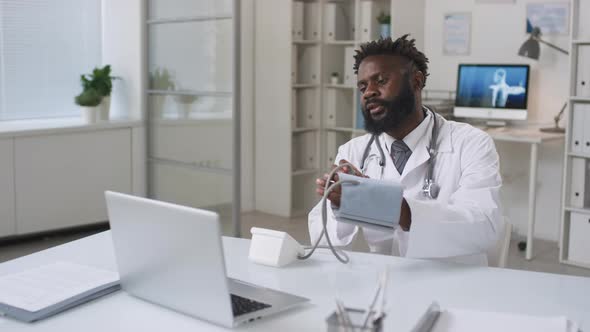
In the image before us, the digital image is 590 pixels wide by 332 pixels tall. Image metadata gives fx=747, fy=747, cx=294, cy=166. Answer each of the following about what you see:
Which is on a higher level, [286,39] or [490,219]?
[286,39]

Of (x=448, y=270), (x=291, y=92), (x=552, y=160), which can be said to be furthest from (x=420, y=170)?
(x=291, y=92)

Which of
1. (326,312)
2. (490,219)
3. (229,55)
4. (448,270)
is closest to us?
(326,312)

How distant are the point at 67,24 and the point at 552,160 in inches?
137

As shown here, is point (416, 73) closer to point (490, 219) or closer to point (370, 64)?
point (370, 64)

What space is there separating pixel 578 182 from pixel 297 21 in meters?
2.29

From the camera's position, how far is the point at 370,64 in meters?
2.24

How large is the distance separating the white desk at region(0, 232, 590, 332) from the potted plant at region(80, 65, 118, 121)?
10.7ft

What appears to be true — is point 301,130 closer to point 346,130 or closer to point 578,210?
point 346,130

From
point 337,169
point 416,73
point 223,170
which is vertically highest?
point 416,73

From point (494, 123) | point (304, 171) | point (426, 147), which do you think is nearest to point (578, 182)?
Answer: point (494, 123)

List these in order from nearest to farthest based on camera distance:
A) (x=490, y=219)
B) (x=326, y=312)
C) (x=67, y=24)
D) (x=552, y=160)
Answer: (x=326, y=312), (x=490, y=219), (x=552, y=160), (x=67, y=24)

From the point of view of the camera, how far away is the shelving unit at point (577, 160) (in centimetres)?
427

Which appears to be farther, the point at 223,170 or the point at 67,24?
the point at 67,24

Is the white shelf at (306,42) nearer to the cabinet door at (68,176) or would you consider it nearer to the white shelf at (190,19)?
the white shelf at (190,19)
